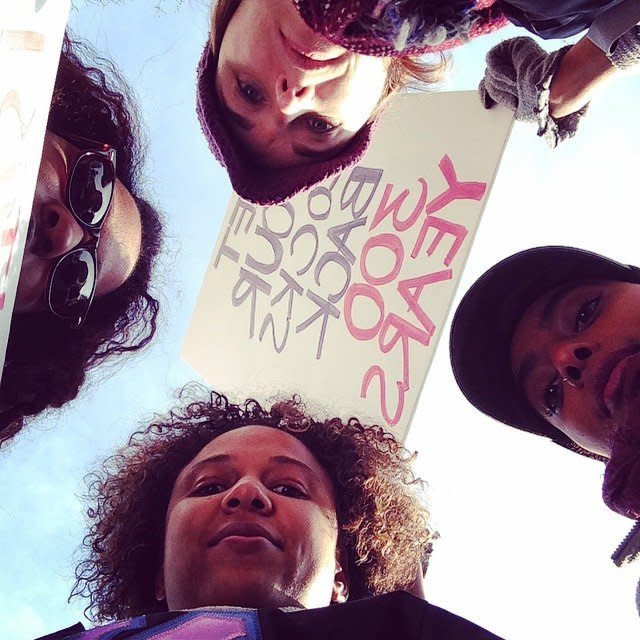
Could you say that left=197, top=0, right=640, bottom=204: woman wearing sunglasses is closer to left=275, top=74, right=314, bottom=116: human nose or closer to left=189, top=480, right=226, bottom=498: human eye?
left=275, top=74, right=314, bottom=116: human nose

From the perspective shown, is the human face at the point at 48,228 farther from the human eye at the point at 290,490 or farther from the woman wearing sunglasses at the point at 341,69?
the human eye at the point at 290,490

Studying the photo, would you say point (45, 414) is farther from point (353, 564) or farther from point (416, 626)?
point (416, 626)

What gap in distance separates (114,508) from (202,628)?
21.7 inches

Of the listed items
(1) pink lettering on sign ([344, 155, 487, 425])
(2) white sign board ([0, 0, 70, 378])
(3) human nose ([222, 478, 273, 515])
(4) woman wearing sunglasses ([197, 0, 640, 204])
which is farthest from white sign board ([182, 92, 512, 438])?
(2) white sign board ([0, 0, 70, 378])

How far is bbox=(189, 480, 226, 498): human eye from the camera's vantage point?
101cm

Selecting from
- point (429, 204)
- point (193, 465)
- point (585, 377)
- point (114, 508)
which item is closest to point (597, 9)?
point (585, 377)

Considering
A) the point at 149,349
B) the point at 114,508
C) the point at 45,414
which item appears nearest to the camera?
the point at 114,508

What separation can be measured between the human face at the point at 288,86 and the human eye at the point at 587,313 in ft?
1.34

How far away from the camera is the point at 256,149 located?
3.60 ft

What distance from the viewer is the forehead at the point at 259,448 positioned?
40.5 inches

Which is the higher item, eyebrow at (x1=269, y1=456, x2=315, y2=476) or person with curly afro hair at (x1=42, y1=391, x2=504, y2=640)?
eyebrow at (x1=269, y1=456, x2=315, y2=476)

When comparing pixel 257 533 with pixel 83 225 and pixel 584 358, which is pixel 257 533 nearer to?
pixel 584 358

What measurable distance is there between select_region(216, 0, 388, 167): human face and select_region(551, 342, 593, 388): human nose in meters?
0.43

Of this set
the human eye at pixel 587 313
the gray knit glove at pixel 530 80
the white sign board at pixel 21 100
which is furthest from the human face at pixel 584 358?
the white sign board at pixel 21 100
